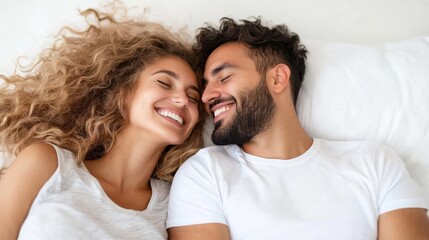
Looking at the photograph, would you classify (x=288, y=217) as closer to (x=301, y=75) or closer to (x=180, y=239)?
(x=180, y=239)

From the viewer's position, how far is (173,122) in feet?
4.97

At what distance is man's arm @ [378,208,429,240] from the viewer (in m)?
1.32

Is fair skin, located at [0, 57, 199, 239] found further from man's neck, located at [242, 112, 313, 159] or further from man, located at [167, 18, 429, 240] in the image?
man's neck, located at [242, 112, 313, 159]

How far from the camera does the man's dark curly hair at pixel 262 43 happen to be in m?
1.67

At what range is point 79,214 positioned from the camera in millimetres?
1263

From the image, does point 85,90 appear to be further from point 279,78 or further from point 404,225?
point 404,225

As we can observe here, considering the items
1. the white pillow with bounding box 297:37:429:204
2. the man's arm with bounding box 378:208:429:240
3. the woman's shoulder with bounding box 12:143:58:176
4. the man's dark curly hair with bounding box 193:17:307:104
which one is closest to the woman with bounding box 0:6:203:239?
the woman's shoulder with bounding box 12:143:58:176

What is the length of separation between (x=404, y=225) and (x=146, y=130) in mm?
954

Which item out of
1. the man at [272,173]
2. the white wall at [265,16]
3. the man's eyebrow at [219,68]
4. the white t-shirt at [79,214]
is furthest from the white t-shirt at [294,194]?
the white wall at [265,16]

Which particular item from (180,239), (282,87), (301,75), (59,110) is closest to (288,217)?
(180,239)

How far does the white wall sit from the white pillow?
0.25 metres

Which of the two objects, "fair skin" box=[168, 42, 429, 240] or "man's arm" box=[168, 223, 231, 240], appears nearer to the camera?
"man's arm" box=[168, 223, 231, 240]

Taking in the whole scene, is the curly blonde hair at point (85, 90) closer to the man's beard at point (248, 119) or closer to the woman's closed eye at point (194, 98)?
the woman's closed eye at point (194, 98)

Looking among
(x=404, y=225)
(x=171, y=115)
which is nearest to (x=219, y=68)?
(x=171, y=115)
